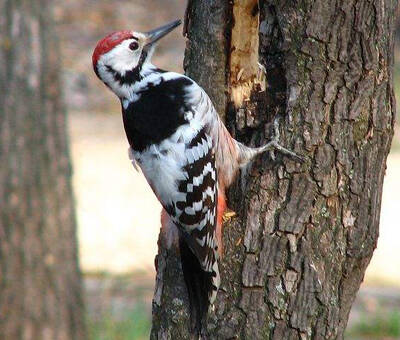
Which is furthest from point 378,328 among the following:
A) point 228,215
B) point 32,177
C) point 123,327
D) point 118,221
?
point 118,221

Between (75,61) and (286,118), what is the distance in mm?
12936

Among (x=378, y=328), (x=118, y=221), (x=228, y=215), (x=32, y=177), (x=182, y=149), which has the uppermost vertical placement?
(x=118, y=221)

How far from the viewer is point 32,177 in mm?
6301

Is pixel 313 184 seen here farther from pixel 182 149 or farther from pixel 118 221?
pixel 118 221

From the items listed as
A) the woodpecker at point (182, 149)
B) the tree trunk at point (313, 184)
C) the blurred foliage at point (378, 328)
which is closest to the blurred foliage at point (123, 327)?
the blurred foliage at point (378, 328)

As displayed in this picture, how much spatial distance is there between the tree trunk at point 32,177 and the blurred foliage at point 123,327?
710 millimetres

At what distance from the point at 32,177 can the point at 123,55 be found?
7.72ft

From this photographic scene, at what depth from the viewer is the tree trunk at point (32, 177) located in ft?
20.5

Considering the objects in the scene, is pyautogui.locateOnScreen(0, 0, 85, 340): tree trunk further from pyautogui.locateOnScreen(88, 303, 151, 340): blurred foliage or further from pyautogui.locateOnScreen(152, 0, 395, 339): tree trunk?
pyautogui.locateOnScreen(152, 0, 395, 339): tree trunk

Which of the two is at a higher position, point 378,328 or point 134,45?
point 134,45

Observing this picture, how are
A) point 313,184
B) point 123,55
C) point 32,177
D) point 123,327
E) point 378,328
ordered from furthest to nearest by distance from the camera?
point 378,328
point 123,327
point 32,177
point 123,55
point 313,184

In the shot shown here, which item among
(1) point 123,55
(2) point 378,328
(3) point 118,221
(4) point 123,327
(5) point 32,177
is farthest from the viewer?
(3) point 118,221

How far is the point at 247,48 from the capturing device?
4164 millimetres

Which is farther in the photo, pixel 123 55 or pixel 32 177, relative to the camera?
pixel 32 177
